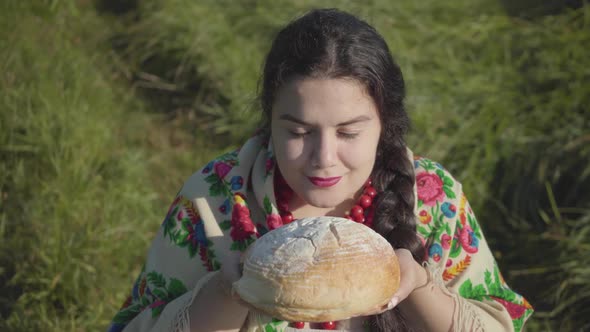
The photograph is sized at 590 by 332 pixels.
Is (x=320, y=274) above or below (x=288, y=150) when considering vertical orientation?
below

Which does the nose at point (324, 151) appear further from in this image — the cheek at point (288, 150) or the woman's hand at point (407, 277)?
the woman's hand at point (407, 277)

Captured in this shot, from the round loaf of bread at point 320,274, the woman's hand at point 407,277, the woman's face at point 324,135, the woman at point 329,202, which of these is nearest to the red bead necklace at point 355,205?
the woman at point 329,202

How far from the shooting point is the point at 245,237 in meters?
1.89

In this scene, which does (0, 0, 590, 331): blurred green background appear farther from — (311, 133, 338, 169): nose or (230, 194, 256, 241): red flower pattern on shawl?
(311, 133, 338, 169): nose

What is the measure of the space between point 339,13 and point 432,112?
73.9 inches

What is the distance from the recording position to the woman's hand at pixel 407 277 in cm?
154

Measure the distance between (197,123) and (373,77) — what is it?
232 centimetres

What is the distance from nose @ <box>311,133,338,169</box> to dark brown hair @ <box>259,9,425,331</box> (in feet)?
0.51

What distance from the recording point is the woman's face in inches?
65.5

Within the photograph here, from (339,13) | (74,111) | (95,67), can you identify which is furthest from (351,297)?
(95,67)

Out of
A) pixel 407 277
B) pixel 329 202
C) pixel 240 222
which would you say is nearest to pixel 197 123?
pixel 240 222

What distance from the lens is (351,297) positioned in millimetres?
1418

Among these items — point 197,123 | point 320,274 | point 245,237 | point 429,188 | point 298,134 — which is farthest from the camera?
point 197,123

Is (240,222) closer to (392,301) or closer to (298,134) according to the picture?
(298,134)
